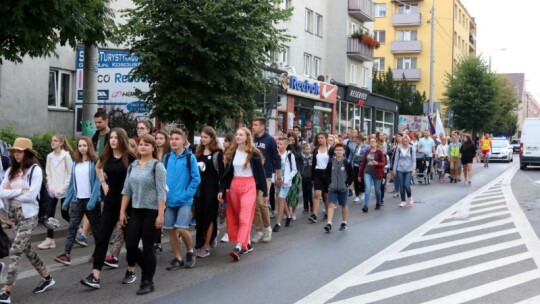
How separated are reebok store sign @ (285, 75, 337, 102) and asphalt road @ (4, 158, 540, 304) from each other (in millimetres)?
17640

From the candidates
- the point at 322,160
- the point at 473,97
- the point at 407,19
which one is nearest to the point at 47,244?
the point at 322,160

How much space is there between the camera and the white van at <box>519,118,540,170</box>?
32781 mm

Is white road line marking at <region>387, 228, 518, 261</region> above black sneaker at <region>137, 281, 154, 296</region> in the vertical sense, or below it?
above

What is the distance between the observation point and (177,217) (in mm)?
8305

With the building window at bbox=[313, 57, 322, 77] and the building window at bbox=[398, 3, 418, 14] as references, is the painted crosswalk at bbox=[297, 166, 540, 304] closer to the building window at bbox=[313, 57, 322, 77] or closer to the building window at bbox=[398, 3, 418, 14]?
the building window at bbox=[313, 57, 322, 77]

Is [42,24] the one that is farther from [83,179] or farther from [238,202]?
[238,202]

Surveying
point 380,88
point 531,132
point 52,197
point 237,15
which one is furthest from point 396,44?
point 52,197

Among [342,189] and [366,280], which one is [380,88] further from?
[366,280]

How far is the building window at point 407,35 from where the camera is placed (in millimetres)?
67312

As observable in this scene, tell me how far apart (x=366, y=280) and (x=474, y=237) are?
402 cm

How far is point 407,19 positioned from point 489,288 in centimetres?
6175

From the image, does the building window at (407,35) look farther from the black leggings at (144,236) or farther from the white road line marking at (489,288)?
the black leggings at (144,236)

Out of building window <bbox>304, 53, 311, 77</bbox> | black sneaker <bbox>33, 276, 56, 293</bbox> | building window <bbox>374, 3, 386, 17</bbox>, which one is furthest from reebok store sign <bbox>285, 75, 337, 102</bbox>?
building window <bbox>374, 3, 386, 17</bbox>

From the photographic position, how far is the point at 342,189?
39.6 feet
